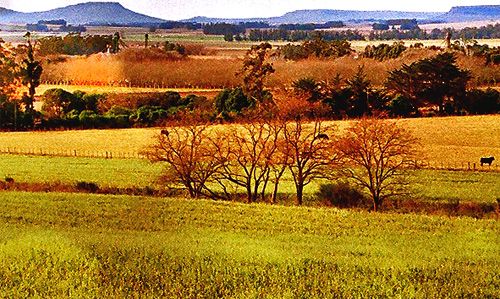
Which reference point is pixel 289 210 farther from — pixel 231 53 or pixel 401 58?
pixel 401 58

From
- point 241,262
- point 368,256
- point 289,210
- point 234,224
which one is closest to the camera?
point 241,262

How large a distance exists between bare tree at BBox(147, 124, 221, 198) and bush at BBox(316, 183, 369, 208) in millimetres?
2175

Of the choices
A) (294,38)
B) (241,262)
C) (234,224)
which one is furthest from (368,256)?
(294,38)

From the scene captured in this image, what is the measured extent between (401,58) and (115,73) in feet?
28.4

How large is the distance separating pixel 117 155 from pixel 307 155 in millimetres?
4922

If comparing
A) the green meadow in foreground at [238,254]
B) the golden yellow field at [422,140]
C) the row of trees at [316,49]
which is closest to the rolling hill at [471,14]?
the golden yellow field at [422,140]

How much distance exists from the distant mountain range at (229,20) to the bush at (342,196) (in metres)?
6.49

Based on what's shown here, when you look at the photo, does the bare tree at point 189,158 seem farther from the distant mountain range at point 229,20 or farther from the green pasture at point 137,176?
the distant mountain range at point 229,20

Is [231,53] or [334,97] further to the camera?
[231,53]

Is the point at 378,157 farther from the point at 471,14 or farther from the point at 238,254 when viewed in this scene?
the point at 238,254

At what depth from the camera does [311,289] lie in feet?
18.9

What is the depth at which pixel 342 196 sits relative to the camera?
14859 millimetres

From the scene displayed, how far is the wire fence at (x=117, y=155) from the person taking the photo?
16.6m

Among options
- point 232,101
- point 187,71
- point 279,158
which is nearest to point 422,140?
point 279,158
